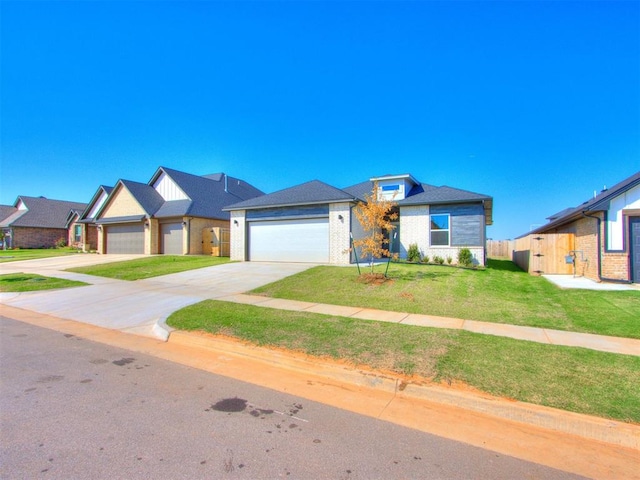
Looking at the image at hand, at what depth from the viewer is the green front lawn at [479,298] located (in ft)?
24.5

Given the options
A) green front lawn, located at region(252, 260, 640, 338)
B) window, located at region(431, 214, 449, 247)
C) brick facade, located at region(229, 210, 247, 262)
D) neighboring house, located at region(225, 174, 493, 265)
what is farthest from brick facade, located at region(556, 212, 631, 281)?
brick facade, located at region(229, 210, 247, 262)

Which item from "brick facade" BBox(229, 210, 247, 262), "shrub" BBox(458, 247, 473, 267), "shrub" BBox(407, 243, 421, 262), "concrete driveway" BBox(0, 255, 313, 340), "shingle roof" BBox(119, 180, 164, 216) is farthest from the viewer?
"shingle roof" BBox(119, 180, 164, 216)

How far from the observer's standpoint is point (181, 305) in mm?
9211

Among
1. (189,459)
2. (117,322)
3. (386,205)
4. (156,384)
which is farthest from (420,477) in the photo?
(386,205)

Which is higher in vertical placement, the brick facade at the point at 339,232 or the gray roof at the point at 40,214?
the gray roof at the point at 40,214

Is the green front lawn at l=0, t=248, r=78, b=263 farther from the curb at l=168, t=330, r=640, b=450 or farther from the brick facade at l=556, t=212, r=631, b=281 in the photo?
the brick facade at l=556, t=212, r=631, b=281

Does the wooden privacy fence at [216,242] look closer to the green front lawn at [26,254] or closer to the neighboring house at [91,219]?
the neighboring house at [91,219]

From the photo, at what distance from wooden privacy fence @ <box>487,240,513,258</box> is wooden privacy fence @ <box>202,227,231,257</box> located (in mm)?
25571

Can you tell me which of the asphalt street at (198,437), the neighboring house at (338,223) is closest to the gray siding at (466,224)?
the neighboring house at (338,223)

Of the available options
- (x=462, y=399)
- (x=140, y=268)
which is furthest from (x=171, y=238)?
(x=462, y=399)

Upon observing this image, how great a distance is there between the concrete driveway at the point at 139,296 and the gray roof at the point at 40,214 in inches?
1168

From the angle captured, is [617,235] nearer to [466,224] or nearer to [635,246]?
[635,246]

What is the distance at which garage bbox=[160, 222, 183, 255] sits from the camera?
2473 cm

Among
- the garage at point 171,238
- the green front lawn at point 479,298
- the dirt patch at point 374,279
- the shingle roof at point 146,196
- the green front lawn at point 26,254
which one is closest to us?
the green front lawn at point 479,298
